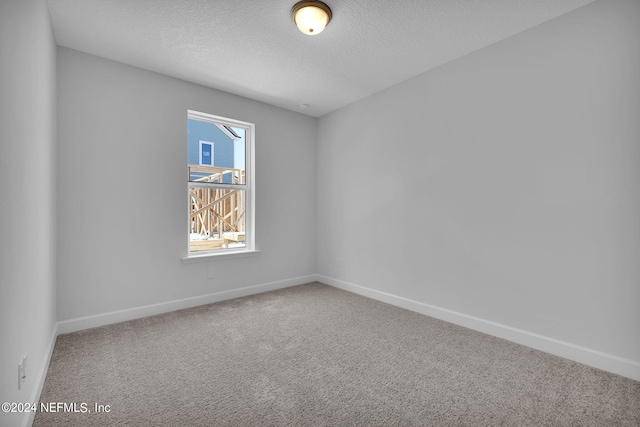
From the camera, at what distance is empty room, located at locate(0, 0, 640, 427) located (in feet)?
5.47

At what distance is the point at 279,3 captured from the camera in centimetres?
209

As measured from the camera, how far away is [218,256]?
3523 mm

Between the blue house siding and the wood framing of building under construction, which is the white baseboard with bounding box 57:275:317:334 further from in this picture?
the blue house siding

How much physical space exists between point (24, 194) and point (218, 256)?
7.01 feet

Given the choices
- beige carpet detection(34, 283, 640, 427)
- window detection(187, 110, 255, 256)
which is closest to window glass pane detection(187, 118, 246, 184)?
window detection(187, 110, 255, 256)

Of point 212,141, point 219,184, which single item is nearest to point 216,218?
point 219,184

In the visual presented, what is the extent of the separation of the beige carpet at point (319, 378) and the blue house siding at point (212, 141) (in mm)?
1851

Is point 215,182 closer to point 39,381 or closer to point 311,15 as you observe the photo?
point 311,15

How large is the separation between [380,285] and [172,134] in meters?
2.92

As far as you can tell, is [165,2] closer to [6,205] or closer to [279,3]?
[279,3]

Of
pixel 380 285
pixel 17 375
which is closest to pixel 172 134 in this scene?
pixel 17 375

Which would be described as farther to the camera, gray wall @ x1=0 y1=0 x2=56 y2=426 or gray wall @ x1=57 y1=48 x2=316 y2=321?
gray wall @ x1=57 y1=48 x2=316 y2=321

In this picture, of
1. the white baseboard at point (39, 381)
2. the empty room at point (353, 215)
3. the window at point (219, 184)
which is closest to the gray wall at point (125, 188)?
the empty room at point (353, 215)

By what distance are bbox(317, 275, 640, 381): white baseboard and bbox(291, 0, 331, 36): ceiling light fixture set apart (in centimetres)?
277
